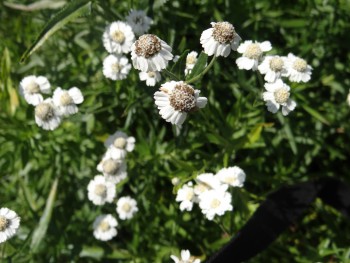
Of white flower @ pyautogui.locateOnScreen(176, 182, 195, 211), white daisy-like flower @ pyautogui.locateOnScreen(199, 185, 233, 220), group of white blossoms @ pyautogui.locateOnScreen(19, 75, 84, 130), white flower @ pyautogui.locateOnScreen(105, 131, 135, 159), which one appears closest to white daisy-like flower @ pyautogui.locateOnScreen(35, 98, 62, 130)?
group of white blossoms @ pyautogui.locateOnScreen(19, 75, 84, 130)

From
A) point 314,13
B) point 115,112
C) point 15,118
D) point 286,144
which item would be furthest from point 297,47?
point 15,118

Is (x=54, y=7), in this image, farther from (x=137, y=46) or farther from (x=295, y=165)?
(x=295, y=165)

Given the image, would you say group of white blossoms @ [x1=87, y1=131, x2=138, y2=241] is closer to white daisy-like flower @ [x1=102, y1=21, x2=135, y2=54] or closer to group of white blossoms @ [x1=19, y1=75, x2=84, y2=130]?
group of white blossoms @ [x1=19, y1=75, x2=84, y2=130]

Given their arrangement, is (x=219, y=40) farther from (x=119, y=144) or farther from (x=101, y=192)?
(x=101, y=192)

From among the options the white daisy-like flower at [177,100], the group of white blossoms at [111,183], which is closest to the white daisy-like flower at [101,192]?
the group of white blossoms at [111,183]

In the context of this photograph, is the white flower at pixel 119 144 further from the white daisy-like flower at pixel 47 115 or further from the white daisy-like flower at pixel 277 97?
the white daisy-like flower at pixel 277 97

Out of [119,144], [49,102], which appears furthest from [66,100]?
[119,144]
